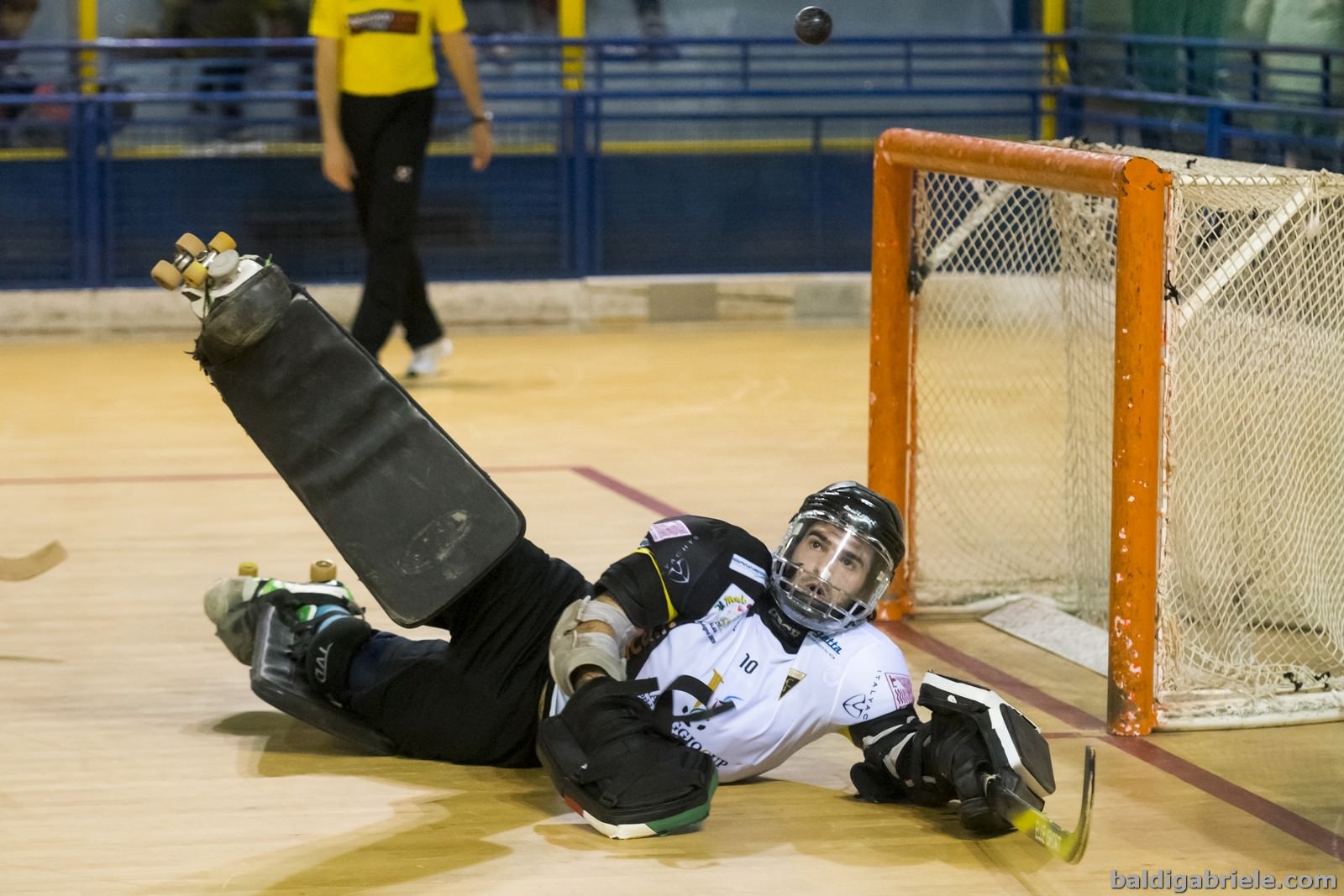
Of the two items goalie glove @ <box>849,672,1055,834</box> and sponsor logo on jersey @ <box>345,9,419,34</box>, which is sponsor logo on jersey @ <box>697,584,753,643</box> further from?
sponsor logo on jersey @ <box>345,9,419,34</box>

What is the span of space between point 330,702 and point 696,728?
0.79m

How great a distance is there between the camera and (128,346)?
31.6ft

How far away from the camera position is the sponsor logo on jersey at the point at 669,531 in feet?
11.9

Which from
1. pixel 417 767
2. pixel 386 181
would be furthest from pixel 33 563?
pixel 386 181

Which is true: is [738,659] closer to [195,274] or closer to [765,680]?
[765,680]

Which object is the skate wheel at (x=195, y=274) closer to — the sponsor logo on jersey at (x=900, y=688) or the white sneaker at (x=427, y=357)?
the sponsor logo on jersey at (x=900, y=688)

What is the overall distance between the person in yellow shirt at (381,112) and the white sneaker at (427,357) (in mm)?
561

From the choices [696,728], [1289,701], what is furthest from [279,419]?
[1289,701]

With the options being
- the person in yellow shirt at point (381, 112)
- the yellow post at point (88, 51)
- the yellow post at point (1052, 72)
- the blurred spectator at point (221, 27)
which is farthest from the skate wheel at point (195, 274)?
the yellow post at point (1052, 72)

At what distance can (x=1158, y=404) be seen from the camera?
3.97 metres

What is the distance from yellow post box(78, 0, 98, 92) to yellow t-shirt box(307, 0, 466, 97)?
2.52m

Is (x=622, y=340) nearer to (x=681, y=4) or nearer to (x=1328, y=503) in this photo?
(x=681, y=4)

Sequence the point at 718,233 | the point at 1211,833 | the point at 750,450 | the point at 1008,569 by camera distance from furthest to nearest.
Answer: the point at 718,233
the point at 750,450
the point at 1008,569
the point at 1211,833

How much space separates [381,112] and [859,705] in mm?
4909
